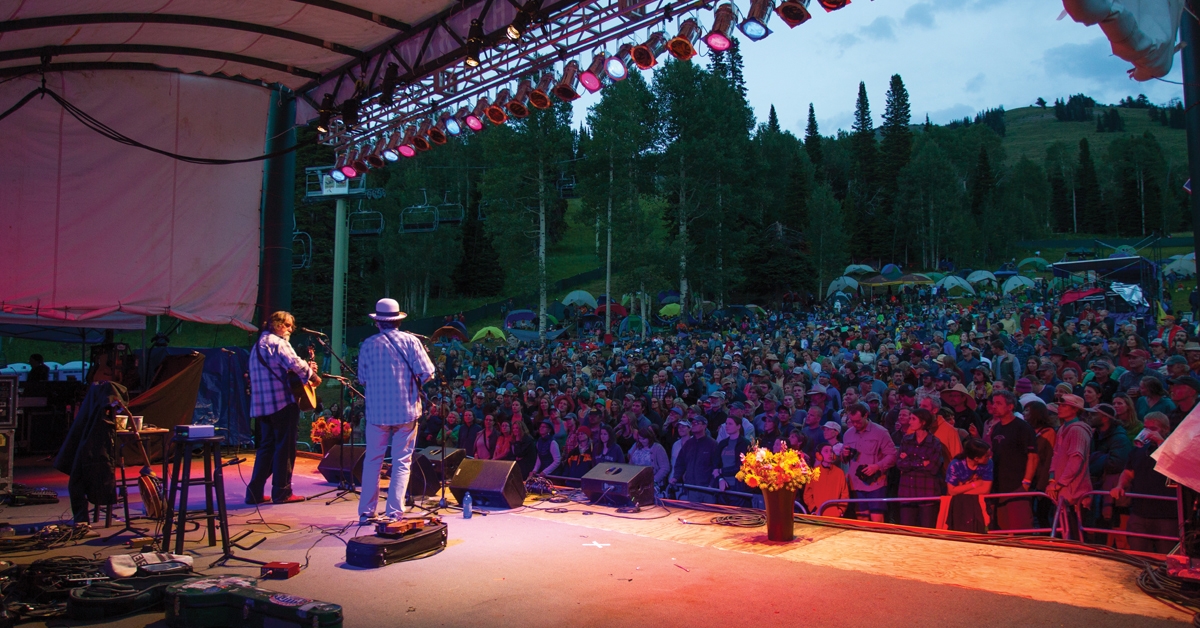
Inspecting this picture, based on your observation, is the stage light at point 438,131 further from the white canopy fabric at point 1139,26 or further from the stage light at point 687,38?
the white canopy fabric at point 1139,26

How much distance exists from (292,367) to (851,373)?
279 inches

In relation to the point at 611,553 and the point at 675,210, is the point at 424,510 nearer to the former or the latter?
the point at 611,553

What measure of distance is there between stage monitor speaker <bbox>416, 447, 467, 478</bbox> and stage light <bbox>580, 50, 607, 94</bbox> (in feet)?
11.3

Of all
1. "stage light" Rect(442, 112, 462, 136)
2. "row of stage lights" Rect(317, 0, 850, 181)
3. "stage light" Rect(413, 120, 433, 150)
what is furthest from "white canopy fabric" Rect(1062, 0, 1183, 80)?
"stage light" Rect(413, 120, 433, 150)

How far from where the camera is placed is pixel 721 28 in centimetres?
576

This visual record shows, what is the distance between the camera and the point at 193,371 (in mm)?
8648

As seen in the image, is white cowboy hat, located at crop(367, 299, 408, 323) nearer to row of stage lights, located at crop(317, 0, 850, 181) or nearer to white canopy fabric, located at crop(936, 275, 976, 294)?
row of stage lights, located at crop(317, 0, 850, 181)

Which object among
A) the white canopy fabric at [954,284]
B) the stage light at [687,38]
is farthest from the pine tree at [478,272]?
the stage light at [687,38]

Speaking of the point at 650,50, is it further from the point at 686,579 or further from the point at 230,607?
the point at 230,607

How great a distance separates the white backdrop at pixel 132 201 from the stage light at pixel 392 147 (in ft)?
4.88

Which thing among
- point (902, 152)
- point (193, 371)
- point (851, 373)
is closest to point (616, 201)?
point (851, 373)

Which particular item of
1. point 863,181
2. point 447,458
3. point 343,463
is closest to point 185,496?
point 343,463

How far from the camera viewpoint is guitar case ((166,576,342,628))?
122 inches

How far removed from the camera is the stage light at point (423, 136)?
8.16 m
